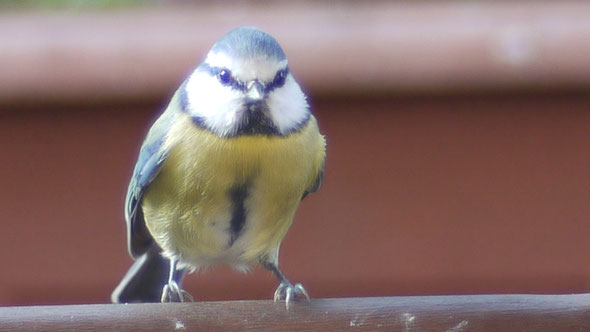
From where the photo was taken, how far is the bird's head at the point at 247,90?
1787mm

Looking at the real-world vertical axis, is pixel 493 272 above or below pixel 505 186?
below

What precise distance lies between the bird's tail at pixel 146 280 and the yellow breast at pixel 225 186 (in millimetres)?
266

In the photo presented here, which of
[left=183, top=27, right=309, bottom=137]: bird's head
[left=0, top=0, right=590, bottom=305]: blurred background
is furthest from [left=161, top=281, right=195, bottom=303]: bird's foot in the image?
[left=0, top=0, right=590, bottom=305]: blurred background

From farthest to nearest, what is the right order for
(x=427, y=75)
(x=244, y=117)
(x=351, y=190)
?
(x=351, y=190) → (x=427, y=75) → (x=244, y=117)

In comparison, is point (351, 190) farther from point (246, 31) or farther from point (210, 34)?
point (246, 31)

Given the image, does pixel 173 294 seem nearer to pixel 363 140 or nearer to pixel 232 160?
pixel 232 160

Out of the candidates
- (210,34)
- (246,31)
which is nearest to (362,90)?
(210,34)

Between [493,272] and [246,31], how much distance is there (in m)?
1.27

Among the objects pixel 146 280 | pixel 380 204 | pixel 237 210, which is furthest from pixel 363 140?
pixel 237 210

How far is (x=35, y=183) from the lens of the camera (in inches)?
108

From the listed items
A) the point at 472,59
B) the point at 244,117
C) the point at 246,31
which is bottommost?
the point at 244,117

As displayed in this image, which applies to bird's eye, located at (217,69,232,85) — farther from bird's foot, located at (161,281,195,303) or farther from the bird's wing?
bird's foot, located at (161,281,195,303)

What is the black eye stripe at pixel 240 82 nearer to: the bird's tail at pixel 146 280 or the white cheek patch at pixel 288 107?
the white cheek patch at pixel 288 107

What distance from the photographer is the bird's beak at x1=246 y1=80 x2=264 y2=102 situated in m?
1.76
